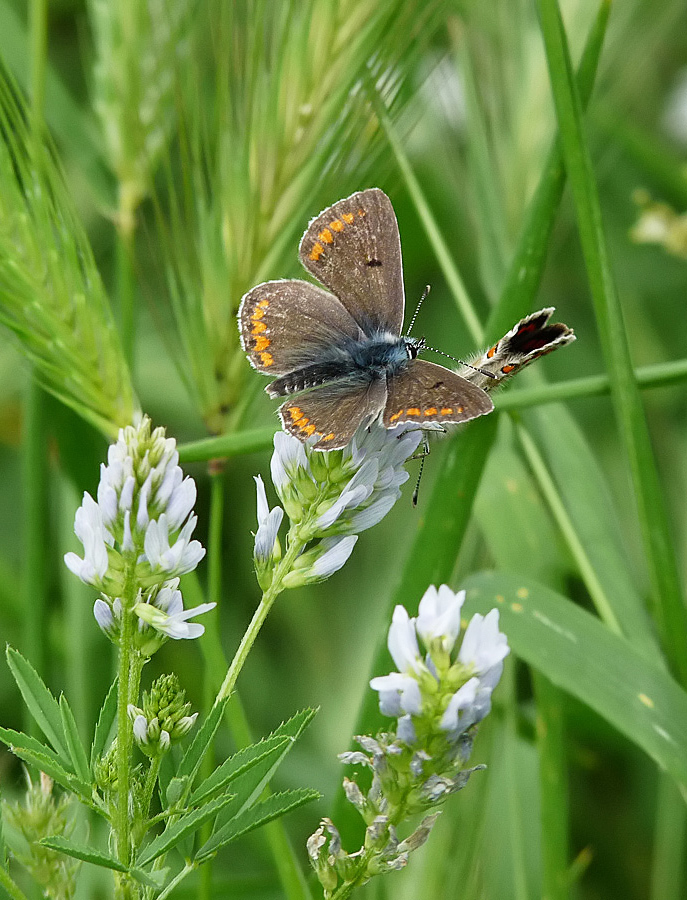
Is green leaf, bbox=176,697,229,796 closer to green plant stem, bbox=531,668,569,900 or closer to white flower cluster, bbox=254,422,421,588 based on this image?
white flower cluster, bbox=254,422,421,588

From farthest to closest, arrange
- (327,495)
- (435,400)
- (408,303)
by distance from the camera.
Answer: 1. (408,303)
2. (435,400)
3. (327,495)

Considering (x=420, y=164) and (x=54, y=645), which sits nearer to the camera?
(x=54, y=645)

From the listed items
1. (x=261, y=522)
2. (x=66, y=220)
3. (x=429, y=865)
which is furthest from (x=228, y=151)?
(x=429, y=865)

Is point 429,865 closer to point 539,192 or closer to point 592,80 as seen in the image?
point 539,192

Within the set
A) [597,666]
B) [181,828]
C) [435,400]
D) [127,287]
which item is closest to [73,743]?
[181,828]

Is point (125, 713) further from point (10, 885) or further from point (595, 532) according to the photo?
point (595, 532)

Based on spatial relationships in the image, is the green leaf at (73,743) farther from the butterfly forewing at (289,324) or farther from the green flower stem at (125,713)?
the butterfly forewing at (289,324)
